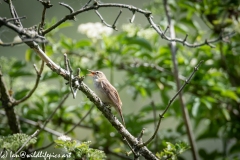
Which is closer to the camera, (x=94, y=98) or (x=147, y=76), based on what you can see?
(x=94, y=98)

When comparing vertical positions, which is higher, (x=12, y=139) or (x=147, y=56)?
(x=147, y=56)

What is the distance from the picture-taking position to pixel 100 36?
470 centimetres

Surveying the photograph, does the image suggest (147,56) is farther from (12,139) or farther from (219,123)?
→ (12,139)

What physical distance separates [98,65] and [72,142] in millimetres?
2407

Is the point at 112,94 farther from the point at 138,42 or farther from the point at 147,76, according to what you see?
the point at 147,76

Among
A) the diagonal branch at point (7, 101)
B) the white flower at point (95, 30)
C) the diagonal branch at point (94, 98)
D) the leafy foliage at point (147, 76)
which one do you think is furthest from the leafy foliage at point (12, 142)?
the white flower at point (95, 30)

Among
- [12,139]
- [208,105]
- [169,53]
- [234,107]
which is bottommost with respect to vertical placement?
[12,139]

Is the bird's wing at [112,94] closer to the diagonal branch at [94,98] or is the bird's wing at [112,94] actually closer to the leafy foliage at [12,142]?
the diagonal branch at [94,98]

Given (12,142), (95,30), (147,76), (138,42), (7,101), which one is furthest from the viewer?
(147,76)

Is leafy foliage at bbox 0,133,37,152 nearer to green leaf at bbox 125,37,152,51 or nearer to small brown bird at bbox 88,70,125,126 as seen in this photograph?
small brown bird at bbox 88,70,125,126

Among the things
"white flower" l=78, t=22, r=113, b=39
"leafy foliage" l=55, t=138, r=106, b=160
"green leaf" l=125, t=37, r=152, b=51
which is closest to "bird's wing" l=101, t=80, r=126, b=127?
"green leaf" l=125, t=37, r=152, b=51

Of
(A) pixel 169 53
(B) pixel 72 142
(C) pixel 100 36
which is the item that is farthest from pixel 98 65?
(B) pixel 72 142

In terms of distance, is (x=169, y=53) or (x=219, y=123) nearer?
(x=169, y=53)

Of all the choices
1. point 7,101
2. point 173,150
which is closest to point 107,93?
point 7,101
